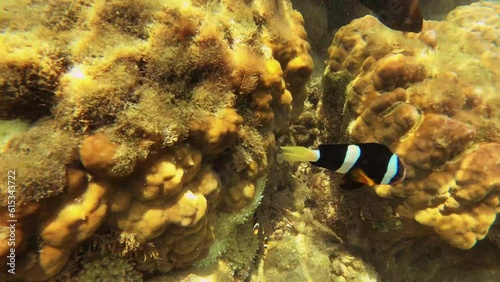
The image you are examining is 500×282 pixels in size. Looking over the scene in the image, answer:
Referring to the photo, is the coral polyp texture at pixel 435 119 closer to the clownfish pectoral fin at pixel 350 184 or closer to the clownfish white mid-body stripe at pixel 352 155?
the clownfish pectoral fin at pixel 350 184

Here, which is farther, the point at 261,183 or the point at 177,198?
the point at 261,183

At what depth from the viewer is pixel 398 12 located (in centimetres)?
321

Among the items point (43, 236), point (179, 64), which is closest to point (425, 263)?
point (179, 64)

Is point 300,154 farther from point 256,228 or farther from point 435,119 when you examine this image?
point 435,119

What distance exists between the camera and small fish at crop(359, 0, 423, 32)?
308cm

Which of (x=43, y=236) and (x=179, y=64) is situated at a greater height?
(x=179, y=64)

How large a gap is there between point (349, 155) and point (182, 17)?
1.78 m

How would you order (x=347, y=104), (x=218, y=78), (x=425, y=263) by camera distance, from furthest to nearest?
(x=425, y=263) → (x=347, y=104) → (x=218, y=78)

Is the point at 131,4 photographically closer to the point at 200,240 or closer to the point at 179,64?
the point at 179,64

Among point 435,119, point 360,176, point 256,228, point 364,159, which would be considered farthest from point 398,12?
point 256,228

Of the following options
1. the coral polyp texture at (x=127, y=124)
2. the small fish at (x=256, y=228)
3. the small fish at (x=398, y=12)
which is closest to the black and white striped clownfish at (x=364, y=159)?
the coral polyp texture at (x=127, y=124)

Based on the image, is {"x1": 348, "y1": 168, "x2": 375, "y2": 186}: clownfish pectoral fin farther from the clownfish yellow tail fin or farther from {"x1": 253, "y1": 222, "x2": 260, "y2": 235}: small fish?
{"x1": 253, "y1": 222, "x2": 260, "y2": 235}: small fish

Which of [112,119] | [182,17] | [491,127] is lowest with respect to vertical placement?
[491,127]

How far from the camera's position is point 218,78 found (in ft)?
8.80
